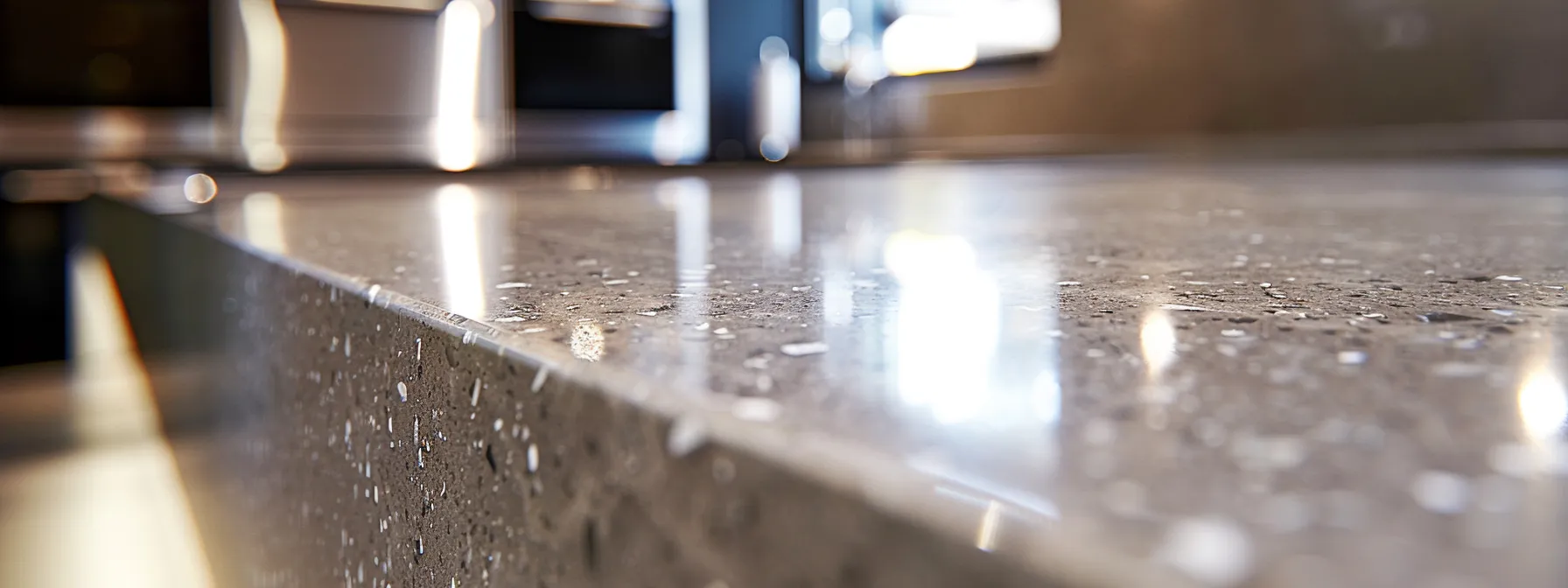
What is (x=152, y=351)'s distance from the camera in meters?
0.75

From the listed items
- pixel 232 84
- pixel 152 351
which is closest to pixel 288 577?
pixel 152 351

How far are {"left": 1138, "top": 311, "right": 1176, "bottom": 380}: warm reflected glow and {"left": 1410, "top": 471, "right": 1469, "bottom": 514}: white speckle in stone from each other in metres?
0.04

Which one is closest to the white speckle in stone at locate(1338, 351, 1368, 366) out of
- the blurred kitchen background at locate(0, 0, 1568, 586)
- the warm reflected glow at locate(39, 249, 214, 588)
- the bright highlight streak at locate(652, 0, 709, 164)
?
the warm reflected glow at locate(39, 249, 214, 588)

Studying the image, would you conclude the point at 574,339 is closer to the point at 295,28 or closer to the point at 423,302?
the point at 423,302

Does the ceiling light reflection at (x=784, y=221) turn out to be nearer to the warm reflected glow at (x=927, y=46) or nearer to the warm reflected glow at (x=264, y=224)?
the warm reflected glow at (x=264, y=224)

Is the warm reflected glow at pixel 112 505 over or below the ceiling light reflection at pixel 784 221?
below

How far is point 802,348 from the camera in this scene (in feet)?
0.46

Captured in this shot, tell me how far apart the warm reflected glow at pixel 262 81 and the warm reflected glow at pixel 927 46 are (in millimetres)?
1460

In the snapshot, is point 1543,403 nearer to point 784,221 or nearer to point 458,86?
point 784,221

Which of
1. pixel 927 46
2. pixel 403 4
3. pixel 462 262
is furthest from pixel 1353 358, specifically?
pixel 927 46

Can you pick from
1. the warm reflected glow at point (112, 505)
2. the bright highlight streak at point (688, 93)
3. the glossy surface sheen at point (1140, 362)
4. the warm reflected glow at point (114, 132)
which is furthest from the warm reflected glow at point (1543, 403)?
the bright highlight streak at point (688, 93)

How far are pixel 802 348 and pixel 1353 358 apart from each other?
0.07m

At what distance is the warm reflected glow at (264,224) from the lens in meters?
0.35

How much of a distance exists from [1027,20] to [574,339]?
250 centimetres
